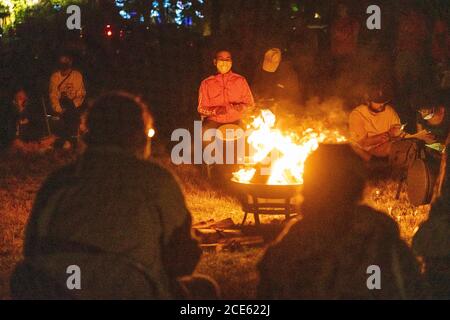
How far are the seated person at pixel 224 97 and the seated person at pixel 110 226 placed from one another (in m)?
6.01

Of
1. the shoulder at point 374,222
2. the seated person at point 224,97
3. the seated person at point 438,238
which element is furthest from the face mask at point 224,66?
the shoulder at point 374,222

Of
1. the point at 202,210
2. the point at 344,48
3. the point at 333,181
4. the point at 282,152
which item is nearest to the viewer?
the point at 333,181

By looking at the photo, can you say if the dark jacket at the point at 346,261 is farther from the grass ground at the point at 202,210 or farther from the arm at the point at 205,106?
the arm at the point at 205,106

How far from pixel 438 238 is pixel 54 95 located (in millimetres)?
8302

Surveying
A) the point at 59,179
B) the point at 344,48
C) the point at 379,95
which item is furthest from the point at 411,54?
the point at 59,179

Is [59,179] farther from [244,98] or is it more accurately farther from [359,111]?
[244,98]

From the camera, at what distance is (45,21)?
1866 cm

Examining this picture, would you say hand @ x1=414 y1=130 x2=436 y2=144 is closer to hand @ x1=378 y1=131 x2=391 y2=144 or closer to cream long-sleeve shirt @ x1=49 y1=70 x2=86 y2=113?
hand @ x1=378 y1=131 x2=391 y2=144

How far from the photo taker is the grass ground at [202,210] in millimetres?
6770

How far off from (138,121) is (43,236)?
877 millimetres

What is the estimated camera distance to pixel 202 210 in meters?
9.28
